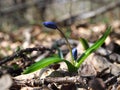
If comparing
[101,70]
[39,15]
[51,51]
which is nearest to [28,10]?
[39,15]

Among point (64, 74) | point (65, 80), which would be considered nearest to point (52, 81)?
point (65, 80)

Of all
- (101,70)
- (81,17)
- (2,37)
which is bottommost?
(101,70)

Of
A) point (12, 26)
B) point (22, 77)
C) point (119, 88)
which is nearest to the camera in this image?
point (119, 88)

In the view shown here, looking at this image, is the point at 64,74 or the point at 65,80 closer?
the point at 65,80

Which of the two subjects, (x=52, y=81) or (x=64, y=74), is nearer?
(x=52, y=81)

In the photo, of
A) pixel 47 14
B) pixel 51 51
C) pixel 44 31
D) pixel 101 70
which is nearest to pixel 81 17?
pixel 44 31

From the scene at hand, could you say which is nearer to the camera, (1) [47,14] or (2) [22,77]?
(2) [22,77]

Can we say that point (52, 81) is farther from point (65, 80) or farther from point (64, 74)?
point (64, 74)

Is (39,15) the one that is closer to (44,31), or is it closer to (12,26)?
(12,26)

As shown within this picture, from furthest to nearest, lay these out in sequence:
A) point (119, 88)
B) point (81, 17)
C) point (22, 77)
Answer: point (81, 17) < point (22, 77) < point (119, 88)

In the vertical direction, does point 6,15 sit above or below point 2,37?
above
